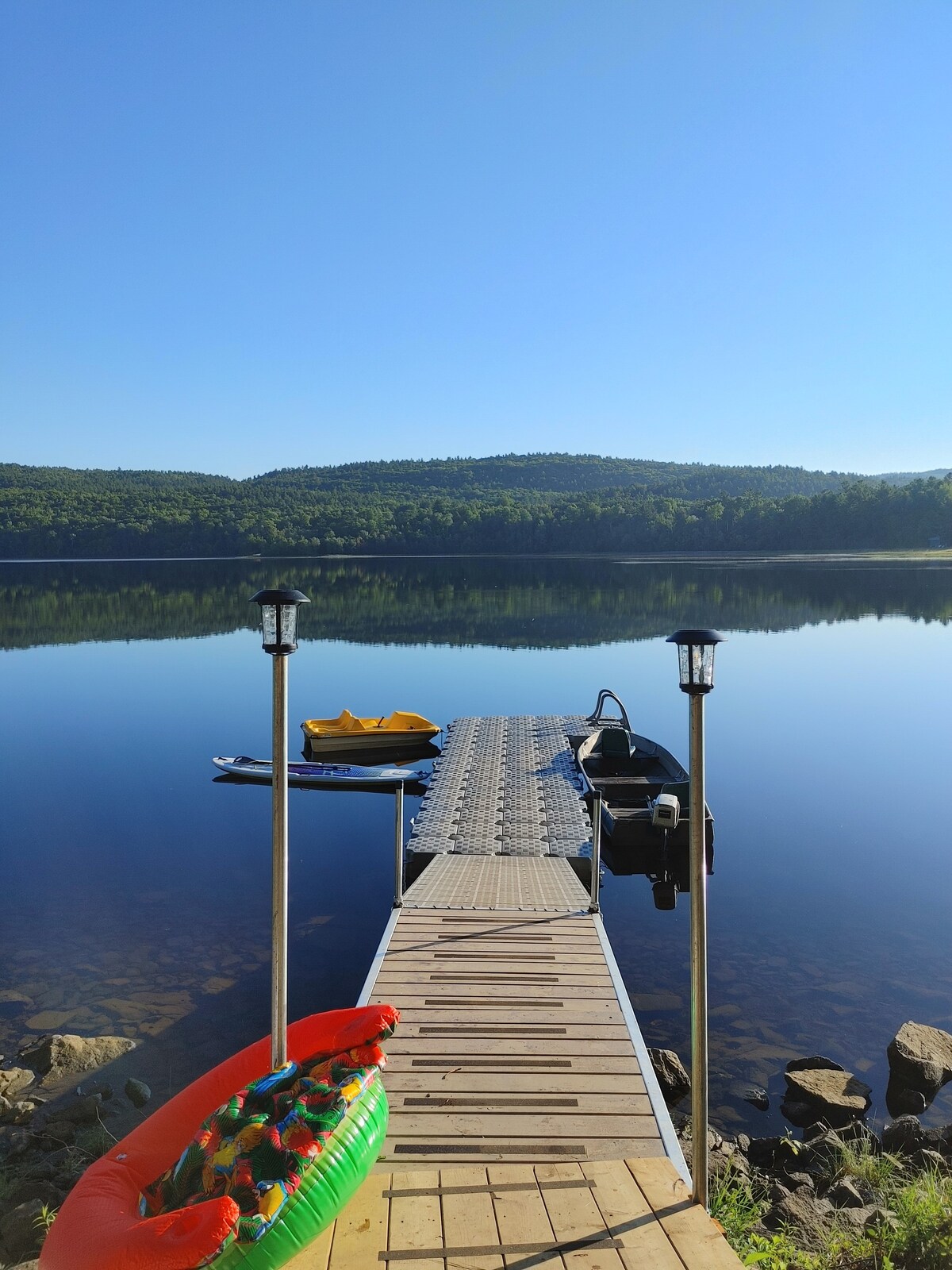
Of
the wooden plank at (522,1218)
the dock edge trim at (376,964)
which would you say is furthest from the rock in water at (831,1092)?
the wooden plank at (522,1218)

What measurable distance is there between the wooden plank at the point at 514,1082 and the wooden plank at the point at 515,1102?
0.02 m

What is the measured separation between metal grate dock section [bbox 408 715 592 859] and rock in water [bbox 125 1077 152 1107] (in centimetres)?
491

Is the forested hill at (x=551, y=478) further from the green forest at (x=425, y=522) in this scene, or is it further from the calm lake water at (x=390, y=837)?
the calm lake water at (x=390, y=837)

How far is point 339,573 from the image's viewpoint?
277 ft

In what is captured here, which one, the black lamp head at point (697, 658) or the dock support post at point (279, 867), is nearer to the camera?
the black lamp head at point (697, 658)

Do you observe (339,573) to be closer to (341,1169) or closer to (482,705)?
(482,705)

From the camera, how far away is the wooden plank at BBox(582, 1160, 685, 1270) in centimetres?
359

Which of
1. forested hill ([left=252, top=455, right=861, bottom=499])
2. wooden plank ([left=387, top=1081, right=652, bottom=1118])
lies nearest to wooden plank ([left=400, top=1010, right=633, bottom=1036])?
wooden plank ([left=387, top=1081, right=652, bottom=1118])

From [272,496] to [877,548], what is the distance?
79966 millimetres

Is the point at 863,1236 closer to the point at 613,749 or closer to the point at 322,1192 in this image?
the point at 322,1192

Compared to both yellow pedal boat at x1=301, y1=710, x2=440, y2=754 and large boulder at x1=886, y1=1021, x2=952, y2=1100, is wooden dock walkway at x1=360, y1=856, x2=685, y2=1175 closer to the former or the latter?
large boulder at x1=886, y1=1021, x2=952, y2=1100

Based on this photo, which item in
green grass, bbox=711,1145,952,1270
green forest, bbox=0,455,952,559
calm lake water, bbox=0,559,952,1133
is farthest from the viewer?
green forest, bbox=0,455,952,559

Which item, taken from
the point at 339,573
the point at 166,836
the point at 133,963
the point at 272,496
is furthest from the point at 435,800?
the point at 272,496

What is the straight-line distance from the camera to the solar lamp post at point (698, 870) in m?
3.99
